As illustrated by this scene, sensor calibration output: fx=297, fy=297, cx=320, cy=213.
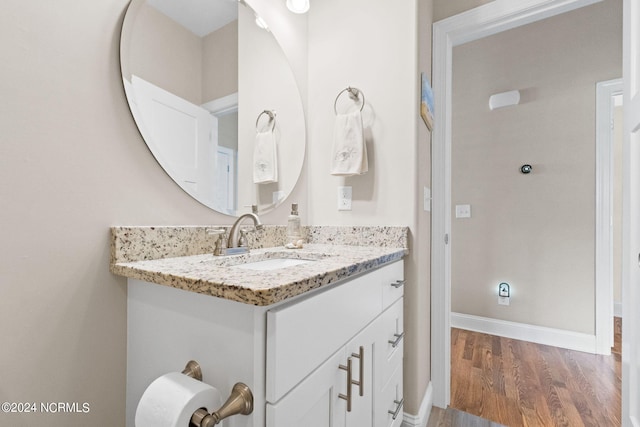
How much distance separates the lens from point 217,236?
44.3 inches

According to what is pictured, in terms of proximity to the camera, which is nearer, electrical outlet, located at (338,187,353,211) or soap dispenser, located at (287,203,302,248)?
soap dispenser, located at (287,203,302,248)

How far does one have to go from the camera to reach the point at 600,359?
2143 millimetres

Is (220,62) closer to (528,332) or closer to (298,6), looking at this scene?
(298,6)

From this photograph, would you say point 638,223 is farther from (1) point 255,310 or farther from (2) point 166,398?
(2) point 166,398

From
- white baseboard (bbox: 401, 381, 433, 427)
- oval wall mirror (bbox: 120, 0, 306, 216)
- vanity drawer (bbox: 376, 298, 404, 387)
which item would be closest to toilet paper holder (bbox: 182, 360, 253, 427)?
vanity drawer (bbox: 376, 298, 404, 387)

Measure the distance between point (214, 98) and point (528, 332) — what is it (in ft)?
9.47

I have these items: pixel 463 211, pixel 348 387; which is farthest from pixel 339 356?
pixel 463 211

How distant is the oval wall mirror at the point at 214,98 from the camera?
94cm

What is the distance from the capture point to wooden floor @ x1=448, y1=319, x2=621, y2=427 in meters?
1.54

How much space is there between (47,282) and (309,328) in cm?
65

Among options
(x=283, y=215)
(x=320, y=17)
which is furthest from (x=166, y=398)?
(x=320, y=17)

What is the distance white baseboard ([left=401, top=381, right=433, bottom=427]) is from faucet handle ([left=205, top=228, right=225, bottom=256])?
1.15 meters

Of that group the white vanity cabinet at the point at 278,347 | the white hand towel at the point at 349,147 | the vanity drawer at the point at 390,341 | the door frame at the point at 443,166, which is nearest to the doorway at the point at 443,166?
the door frame at the point at 443,166

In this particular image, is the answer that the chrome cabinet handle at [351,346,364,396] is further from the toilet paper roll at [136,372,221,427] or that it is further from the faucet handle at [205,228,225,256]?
the faucet handle at [205,228,225,256]
